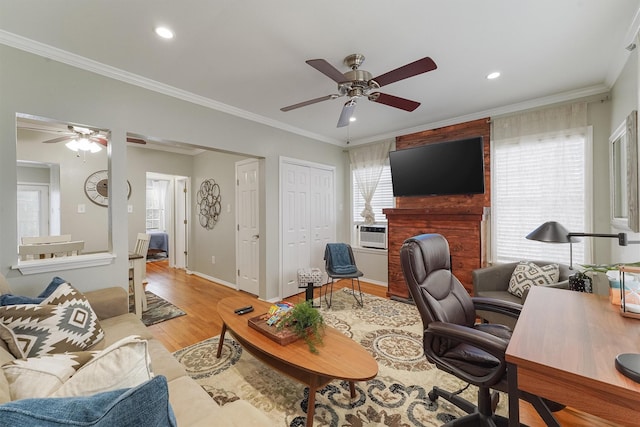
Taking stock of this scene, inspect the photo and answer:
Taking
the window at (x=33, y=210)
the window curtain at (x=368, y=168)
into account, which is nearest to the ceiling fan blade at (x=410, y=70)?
the window curtain at (x=368, y=168)

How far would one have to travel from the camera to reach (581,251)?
2910 mm

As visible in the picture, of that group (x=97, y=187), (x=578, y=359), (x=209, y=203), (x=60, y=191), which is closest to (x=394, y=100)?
(x=578, y=359)

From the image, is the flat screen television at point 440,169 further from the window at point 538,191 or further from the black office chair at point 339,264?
the black office chair at point 339,264

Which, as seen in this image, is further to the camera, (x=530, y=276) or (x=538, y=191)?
(x=538, y=191)

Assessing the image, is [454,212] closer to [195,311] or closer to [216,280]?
[195,311]

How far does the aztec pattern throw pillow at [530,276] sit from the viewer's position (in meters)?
2.61

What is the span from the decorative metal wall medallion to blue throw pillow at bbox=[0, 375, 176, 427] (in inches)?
177

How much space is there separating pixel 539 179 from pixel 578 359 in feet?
9.58

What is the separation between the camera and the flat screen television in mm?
3318

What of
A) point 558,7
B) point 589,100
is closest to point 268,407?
point 558,7

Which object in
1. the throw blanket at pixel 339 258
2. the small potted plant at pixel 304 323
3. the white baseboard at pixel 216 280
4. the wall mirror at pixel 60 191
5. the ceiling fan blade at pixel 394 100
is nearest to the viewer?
the small potted plant at pixel 304 323

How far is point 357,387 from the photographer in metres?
1.95

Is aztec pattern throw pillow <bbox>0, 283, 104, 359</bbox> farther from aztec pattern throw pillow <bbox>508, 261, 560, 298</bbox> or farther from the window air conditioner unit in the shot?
the window air conditioner unit

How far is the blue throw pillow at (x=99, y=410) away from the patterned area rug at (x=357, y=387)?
1.24 metres
